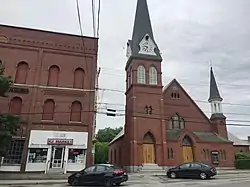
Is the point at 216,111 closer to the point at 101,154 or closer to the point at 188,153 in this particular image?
the point at 188,153

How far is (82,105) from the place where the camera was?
26.5m

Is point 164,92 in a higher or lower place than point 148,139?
higher

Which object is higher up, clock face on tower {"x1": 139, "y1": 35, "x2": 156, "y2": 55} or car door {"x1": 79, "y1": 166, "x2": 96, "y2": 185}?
clock face on tower {"x1": 139, "y1": 35, "x2": 156, "y2": 55}

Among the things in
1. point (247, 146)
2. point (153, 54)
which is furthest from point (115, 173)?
point (247, 146)

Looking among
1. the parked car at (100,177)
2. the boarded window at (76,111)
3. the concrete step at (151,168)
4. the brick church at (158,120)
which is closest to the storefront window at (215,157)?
the brick church at (158,120)

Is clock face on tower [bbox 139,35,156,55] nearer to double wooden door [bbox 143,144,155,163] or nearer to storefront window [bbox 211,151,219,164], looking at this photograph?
double wooden door [bbox 143,144,155,163]

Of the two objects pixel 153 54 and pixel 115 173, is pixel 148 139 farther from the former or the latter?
pixel 115 173

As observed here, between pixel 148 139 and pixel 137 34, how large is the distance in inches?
649

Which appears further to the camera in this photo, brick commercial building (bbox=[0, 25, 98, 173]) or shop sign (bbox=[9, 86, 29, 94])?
shop sign (bbox=[9, 86, 29, 94])

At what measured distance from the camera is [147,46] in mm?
39531

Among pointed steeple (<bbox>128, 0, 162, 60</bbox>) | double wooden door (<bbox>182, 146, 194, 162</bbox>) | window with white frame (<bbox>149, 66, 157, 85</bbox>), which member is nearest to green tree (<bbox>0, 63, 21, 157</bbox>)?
pointed steeple (<bbox>128, 0, 162, 60</bbox>)

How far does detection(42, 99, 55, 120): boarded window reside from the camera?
1008 inches

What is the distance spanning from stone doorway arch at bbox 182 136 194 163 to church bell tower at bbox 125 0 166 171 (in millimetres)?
4550

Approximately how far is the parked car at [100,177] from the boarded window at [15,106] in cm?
1103
